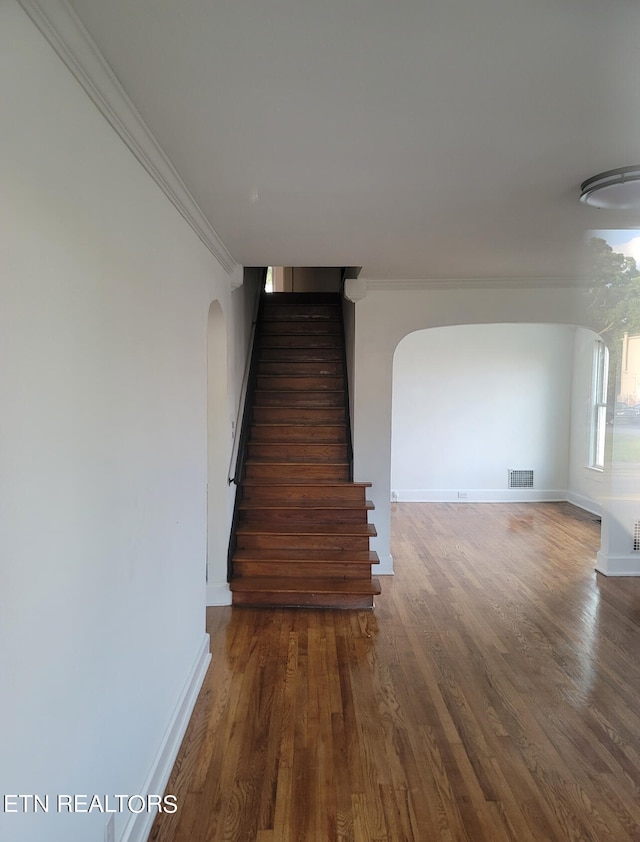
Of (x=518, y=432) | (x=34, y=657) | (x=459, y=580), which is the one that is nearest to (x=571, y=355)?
(x=518, y=432)

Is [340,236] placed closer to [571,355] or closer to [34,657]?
[34,657]

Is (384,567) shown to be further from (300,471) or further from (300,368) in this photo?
(300,368)

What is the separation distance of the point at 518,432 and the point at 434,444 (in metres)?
1.27

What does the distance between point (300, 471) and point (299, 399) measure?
983 millimetres

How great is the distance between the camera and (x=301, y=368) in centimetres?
537

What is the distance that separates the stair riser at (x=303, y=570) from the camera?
3.80m

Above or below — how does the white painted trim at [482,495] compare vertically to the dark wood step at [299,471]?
below

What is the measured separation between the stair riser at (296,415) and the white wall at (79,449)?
2731 mm

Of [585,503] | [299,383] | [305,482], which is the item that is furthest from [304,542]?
[585,503]

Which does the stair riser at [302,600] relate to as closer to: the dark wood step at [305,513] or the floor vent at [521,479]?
the dark wood step at [305,513]

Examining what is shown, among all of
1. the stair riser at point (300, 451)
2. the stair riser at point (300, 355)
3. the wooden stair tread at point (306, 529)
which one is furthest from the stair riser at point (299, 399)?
the wooden stair tread at point (306, 529)

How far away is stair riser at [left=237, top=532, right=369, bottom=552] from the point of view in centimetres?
391

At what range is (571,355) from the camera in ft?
23.7

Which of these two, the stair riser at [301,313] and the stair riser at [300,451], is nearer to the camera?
the stair riser at [300,451]
